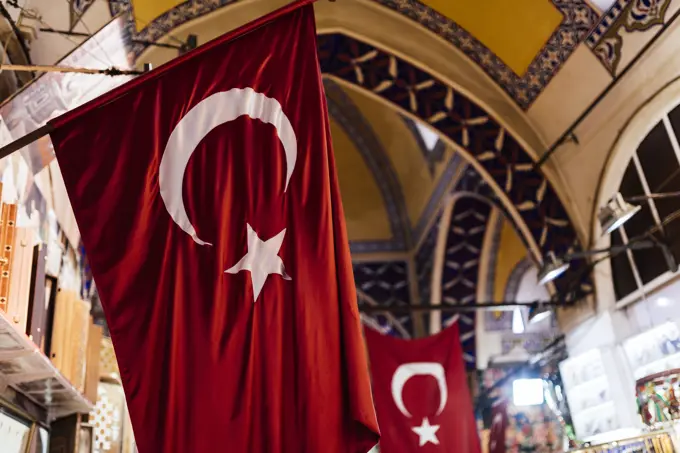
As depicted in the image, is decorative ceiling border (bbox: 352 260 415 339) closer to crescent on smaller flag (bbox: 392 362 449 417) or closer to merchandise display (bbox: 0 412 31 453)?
crescent on smaller flag (bbox: 392 362 449 417)

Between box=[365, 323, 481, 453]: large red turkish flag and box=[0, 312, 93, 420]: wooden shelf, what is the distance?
164 inches

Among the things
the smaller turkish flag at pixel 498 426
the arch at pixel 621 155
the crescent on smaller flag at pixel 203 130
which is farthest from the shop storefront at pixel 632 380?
the crescent on smaller flag at pixel 203 130

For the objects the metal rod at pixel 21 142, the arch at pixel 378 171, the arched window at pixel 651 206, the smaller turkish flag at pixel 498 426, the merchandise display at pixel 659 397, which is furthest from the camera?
the arch at pixel 378 171

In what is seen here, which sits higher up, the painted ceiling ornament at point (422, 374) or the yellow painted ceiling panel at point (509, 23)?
the yellow painted ceiling panel at point (509, 23)

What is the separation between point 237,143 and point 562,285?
5726 mm

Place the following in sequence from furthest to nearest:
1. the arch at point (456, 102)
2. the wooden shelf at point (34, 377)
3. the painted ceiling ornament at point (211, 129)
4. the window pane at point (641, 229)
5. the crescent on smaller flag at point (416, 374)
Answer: the crescent on smaller flag at point (416, 374) → the arch at point (456, 102) → the window pane at point (641, 229) → the wooden shelf at point (34, 377) → the painted ceiling ornament at point (211, 129)

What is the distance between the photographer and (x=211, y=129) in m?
2.90

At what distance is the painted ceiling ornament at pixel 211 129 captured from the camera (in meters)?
2.68

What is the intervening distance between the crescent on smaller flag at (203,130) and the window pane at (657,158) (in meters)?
4.62

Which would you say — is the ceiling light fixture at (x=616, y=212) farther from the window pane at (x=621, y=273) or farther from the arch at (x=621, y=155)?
the window pane at (x=621, y=273)

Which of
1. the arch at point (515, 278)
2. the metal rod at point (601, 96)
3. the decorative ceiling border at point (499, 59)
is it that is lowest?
the arch at point (515, 278)

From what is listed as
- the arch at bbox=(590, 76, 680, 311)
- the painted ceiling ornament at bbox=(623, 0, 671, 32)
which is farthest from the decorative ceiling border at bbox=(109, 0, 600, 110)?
the arch at bbox=(590, 76, 680, 311)

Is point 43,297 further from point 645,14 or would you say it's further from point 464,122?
point 464,122

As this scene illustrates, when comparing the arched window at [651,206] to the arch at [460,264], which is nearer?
the arched window at [651,206]
